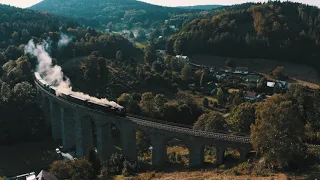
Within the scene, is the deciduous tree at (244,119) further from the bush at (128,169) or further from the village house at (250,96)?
the village house at (250,96)

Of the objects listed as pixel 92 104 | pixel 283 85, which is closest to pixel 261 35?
pixel 283 85

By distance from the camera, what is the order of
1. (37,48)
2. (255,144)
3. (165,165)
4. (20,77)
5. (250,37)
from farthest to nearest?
(250,37)
(37,48)
(20,77)
(165,165)
(255,144)

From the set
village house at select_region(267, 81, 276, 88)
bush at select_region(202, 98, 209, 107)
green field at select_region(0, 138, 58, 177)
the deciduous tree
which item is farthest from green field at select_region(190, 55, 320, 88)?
green field at select_region(0, 138, 58, 177)

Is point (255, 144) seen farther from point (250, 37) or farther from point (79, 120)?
point (250, 37)

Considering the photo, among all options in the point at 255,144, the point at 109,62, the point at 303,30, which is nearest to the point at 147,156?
the point at 255,144

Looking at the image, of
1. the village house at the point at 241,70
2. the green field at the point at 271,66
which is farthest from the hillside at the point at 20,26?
the village house at the point at 241,70

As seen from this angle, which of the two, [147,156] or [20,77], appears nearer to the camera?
[147,156]
